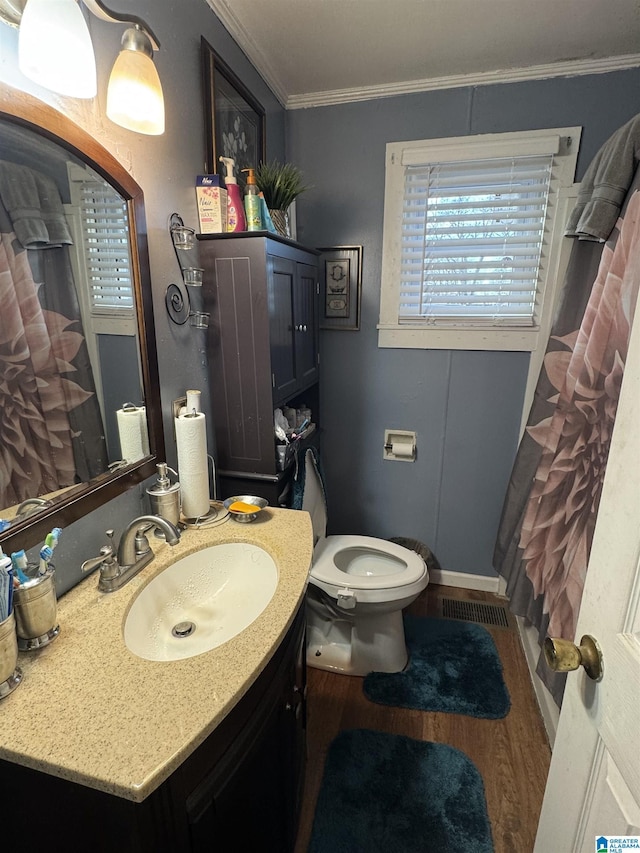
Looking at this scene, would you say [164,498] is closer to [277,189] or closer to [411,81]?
[277,189]

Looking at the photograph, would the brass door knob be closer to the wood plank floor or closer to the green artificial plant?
the wood plank floor

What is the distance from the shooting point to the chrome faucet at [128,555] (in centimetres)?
93

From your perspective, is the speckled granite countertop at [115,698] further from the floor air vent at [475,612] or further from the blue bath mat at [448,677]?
the floor air vent at [475,612]

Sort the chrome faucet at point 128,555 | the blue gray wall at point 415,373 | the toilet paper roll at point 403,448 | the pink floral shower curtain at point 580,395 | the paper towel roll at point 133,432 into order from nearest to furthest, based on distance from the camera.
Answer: the chrome faucet at point 128,555 < the paper towel roll at point 133,432 < the pink floral shower curtain at point 580,395 < the blue gray wall at point 415,373 < the toilet paper roll at point 403,448

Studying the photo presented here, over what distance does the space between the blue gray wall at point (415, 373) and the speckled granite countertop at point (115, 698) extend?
144 centimetres

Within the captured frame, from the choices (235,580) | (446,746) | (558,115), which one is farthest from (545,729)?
(558,115)

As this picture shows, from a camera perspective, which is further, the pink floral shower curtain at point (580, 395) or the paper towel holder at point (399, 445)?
the paper towel holder at point (399, 445)

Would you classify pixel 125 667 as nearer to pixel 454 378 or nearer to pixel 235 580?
pixel 235 580

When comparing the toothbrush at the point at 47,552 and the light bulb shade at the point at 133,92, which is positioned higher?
the light bulb shade at the point at 133,92

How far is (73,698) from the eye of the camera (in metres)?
0.66

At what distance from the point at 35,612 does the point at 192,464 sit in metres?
0.53

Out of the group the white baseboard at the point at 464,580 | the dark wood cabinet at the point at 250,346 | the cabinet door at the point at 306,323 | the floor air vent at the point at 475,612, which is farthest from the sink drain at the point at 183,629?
the white baseboard at the point at 464,580

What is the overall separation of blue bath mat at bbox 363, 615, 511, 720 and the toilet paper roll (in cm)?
84

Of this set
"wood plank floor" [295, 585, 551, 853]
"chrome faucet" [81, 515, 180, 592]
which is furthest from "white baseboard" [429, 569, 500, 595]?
"chrome faucet" [81, 515, 180, 592]
